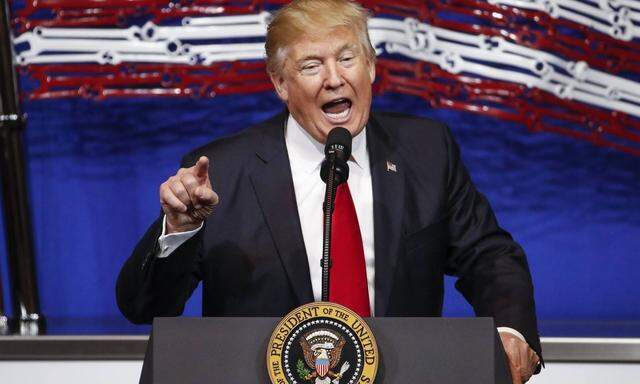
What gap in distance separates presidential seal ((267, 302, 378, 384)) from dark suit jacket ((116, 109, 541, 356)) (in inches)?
18.3

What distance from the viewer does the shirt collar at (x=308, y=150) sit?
2.05 meters

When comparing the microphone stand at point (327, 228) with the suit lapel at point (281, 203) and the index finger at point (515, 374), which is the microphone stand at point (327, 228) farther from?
the suit lapel at point (281, 203)

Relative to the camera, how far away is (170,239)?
5.61ft

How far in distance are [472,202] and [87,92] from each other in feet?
4.05

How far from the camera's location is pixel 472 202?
2.08 metres

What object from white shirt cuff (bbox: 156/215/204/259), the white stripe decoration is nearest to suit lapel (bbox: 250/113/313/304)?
white shirt cuff (bbox: 156/215/204/259)

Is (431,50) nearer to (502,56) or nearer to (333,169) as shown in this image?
(502,56)

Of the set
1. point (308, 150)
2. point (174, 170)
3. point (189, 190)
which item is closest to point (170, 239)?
point (189, 190)

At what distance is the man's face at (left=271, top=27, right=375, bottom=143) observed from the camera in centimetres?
198

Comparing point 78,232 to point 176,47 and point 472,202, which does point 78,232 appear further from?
point 472,202

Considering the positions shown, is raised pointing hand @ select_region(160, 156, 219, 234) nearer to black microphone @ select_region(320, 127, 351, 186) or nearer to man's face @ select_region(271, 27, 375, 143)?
black microphone @ select_region(320, 127, 351, 186)

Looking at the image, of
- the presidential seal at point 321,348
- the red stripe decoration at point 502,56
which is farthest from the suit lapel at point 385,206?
the red stripe decoration at point 502,56

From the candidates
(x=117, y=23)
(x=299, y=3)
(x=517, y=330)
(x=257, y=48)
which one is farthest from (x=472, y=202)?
(x=117, y=23)

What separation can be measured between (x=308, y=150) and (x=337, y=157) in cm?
53
